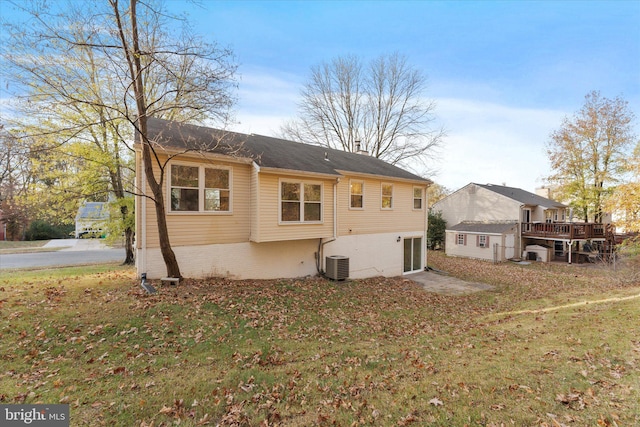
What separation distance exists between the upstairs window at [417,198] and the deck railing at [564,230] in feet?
46.2

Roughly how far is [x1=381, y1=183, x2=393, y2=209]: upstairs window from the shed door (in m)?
2.44

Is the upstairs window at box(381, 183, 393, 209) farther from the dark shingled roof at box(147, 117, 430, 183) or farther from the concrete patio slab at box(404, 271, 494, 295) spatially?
the concrete patio slab at box(404, 271, 494, 295)

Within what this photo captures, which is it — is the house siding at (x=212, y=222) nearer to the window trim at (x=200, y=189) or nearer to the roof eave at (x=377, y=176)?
the window trim at (x=200, y=189)

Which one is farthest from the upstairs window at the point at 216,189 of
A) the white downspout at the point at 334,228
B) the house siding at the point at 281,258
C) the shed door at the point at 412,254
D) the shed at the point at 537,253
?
the shed at the point at 537,253

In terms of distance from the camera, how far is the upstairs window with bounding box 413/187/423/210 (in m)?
16.1

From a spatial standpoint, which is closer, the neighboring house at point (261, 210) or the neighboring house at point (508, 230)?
the neighboring house at point (261, 210)

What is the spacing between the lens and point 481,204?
86.3 ft

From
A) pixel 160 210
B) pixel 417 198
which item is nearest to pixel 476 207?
pixel 417 198

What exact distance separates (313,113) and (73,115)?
1966cm

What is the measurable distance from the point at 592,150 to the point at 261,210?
3049 centimetres

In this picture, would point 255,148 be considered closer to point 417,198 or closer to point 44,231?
point 417,198

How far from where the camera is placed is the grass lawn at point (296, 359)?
3344mm

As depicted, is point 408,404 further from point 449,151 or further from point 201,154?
point 449,151

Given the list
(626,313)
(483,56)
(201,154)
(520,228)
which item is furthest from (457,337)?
(520,228)
